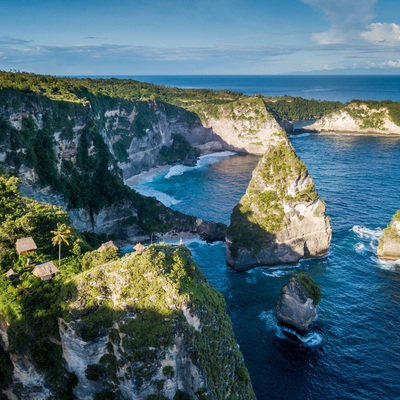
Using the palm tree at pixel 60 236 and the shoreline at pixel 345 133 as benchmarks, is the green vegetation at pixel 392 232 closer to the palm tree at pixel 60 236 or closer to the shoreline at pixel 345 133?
the palm tree at pixel 60 236

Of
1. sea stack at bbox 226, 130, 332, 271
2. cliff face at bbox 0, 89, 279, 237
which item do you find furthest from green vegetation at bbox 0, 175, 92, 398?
sea stack at bbox 226, 130, 332, 271

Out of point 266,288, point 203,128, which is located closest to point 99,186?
point 266,288

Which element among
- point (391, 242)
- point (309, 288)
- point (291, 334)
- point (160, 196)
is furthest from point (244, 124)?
point (291, 334)

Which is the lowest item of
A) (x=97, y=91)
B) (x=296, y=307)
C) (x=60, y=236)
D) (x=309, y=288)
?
(x=296, y=307)

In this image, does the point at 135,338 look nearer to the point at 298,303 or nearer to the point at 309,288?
the point at 298,303

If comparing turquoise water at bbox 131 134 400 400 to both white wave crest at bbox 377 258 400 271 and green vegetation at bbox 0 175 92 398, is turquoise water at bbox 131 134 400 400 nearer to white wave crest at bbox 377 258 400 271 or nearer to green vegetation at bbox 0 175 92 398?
white wave crest at bbox 377 258 400 271

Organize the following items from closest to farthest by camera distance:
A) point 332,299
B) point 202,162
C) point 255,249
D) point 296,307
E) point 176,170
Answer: point 296,307 < point 332,299 < point 255,249 < point 176,170 < point 202,162

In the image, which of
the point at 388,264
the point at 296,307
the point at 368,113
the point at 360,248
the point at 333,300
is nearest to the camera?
the point at 296,307

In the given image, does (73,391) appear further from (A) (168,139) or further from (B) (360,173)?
(A) (168,139)
